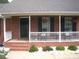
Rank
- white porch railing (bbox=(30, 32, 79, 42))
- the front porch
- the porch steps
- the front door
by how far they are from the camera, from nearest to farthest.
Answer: the porch steps, white porch railing (bbox=(30, 32, 79, 42)), the front porch, the front door

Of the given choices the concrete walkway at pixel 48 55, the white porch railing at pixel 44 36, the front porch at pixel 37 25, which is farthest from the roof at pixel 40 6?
the concrete walkway at pixel 48 55

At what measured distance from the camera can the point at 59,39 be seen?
2741 cm

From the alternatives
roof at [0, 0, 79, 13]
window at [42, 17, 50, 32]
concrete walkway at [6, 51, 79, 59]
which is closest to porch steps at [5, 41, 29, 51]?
concrete walkway at [6, 51, 79, 59]

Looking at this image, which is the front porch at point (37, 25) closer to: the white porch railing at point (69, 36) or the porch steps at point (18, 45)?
the white porch railing at point (69, 36)

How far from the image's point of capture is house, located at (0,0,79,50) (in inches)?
1088

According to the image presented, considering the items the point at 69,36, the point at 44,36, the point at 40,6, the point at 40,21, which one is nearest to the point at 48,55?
the point at 44,36

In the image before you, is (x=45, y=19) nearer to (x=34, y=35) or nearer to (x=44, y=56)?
(x=34, y=35)

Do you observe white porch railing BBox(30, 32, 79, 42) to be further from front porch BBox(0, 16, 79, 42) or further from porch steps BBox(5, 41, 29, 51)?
front porch BBox(0, 16, 79, 42)

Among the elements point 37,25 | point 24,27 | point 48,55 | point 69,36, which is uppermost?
point 37,25

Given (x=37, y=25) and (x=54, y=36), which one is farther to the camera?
(x=37, y=25)

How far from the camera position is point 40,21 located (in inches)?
1174

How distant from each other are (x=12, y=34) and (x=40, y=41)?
4.14m

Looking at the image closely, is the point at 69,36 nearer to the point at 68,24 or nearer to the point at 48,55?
the point at 68,24

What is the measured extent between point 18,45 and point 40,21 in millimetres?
4455
